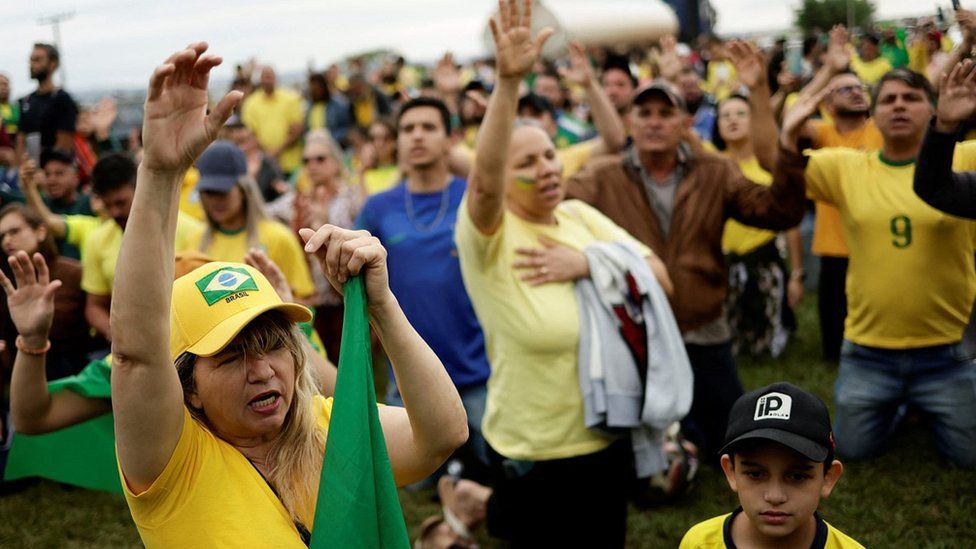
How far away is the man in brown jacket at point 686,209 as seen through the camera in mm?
5363

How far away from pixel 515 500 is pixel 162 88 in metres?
3.02

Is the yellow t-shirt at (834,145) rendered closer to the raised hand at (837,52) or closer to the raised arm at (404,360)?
the raised hand at (837,52)

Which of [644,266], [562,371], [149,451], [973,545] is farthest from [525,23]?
[973,545]

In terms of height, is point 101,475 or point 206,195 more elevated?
point 206,195

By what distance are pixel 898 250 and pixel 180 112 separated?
160 inches

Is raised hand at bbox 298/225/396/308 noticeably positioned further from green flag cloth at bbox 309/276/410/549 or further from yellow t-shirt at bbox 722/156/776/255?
yellow t-shirt at bbox 722/156/776/255

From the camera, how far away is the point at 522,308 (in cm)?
429

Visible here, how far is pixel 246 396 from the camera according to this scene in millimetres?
2434

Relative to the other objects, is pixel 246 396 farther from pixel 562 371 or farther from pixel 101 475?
pixel 101 475

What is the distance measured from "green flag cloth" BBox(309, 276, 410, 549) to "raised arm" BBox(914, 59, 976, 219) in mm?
2689

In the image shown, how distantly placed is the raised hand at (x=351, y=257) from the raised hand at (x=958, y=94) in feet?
8.62

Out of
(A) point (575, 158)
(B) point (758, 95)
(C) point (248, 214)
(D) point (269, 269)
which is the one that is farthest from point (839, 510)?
(C) point (248, 214)

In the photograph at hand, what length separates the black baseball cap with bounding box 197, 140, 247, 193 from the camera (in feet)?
19.1

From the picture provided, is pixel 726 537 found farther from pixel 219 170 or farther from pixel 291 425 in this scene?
pixel 219 170
